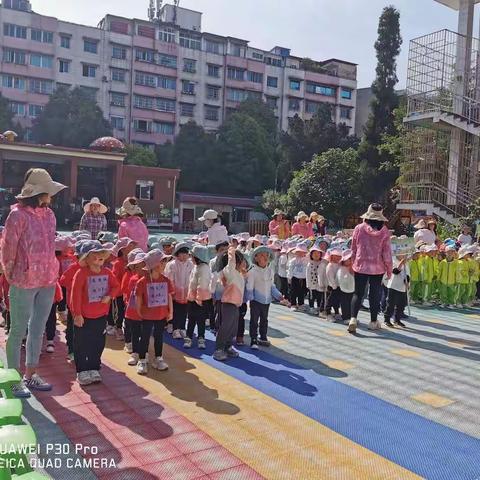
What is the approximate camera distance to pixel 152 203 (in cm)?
3328

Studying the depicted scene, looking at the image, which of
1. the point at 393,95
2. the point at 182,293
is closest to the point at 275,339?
the point at 182,293

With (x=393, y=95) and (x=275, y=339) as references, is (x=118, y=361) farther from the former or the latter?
(x=393, y=95)

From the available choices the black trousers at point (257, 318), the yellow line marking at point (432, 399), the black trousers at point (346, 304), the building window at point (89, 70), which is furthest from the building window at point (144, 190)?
the yellow line marking at point (432, 399)

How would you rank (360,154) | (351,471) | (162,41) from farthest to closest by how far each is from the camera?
(162,41)
(360,154)
(351,471)

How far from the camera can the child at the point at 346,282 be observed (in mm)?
7914

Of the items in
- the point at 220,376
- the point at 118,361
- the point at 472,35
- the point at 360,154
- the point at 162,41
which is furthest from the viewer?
the point at 162,41

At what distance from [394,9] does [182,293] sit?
100 ft

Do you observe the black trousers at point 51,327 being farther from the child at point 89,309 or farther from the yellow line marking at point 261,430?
the child at point 89,309

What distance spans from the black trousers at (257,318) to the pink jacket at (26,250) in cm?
266

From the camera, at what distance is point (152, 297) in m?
5.23

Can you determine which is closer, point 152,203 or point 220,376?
point 220,376

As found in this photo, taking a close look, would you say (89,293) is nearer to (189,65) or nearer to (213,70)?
(189,65)

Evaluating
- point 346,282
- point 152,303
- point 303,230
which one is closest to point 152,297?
point 152,303

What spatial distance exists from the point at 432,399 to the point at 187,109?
44138 mm
